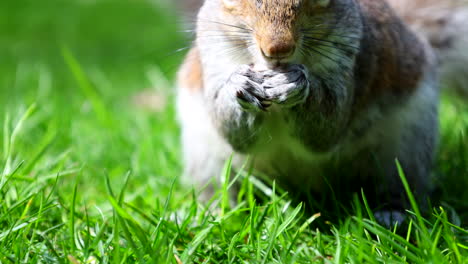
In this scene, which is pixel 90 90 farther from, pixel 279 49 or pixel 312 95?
pixel 279 49

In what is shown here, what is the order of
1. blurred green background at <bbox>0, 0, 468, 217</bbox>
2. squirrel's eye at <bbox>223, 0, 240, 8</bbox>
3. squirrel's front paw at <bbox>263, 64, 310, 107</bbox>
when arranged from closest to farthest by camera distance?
squirrel's front paw at <bbox>263, 64, 310, 107</bbox>, squirrel's eye at <bbox>223, 0, 240, 8</bbox>, blurred green background at <bbox>0, 0, 468, 217</bbox>

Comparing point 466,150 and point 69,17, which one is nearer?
point 466,150

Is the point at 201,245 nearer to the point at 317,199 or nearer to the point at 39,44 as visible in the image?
the point at 317,199

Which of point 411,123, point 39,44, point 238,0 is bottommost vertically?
point 39,44

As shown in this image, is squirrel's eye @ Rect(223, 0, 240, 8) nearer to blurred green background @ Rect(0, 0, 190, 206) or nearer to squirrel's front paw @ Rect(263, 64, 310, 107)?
squirrel's front paw @ Rect(263, 64, 310, 107)

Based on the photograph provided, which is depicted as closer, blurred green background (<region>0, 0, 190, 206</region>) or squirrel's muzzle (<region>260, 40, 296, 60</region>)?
squirrel's muzzle (<region>260, 40, 296, 60</region>)

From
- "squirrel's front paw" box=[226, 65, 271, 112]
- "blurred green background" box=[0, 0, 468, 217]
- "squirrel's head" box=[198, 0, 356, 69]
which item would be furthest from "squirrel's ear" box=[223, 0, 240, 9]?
"blurred green background" box=[0, 0, 468, 217]

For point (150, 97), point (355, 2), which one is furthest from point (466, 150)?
point (150, 97)

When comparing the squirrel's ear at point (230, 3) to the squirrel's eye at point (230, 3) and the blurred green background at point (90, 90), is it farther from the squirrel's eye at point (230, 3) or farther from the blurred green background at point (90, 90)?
the blurred green background at point (90, 90)
